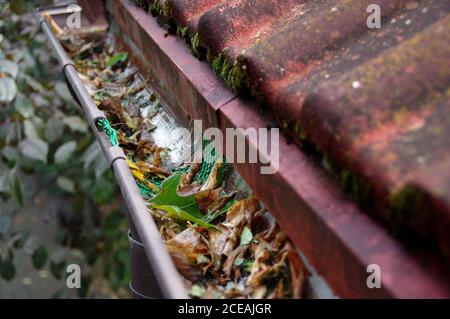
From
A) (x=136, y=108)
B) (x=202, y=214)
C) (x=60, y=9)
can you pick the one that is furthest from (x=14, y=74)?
(x=202, y=214)

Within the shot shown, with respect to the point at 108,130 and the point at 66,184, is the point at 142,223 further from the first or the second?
the point at 66,184

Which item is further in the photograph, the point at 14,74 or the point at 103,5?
the point at 14,74

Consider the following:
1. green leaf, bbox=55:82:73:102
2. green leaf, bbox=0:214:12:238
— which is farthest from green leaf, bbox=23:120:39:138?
green leaf, bbox=0:214:12:238

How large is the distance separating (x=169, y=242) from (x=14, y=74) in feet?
8.01

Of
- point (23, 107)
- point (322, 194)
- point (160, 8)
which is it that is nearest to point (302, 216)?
point (322, 194)

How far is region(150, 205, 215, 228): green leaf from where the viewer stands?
1.52 meters

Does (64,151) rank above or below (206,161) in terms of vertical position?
below

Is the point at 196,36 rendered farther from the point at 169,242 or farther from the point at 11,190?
the point at 11,190

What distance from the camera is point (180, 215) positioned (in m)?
1.56

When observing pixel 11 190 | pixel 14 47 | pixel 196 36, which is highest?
pixel 196 36

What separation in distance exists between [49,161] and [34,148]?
729mm

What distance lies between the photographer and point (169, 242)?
1471 millimetres

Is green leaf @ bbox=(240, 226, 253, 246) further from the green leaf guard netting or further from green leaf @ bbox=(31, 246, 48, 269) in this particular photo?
green leaf @ bbox=(31, 246, 48, 269)

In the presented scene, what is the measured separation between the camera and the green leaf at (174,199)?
1.64 metres
